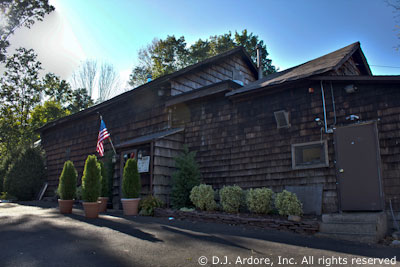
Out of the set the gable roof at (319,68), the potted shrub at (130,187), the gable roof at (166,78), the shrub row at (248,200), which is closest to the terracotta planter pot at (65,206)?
the potted shrub at (130,187)

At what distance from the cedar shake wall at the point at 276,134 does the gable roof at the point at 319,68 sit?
393 millimetres

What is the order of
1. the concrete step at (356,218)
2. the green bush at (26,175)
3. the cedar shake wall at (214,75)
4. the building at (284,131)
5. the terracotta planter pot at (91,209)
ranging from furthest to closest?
the green bush at (26,175) → the cedar shake wall at (214,75) → the terracotta planter pot at (91,209) → the building at (284,131) → the concrete step at (356,218)

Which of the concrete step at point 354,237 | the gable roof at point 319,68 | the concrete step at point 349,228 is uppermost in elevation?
the gable roof at point 319,68

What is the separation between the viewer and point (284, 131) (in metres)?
9.27

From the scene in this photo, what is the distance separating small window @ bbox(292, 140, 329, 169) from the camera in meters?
8.38

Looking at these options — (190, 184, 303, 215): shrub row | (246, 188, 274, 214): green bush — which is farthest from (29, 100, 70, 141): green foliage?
(246, 188, 274, 214): green bush

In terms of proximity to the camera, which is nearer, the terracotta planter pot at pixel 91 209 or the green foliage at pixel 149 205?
the terracotta planter pot at pixel 91 209

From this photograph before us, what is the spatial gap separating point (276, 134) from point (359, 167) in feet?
8.16

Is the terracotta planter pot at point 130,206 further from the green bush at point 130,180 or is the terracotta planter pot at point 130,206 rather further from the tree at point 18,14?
the tree at point 18,14

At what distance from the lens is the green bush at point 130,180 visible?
9.66 meters

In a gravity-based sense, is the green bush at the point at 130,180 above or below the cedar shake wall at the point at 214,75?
below

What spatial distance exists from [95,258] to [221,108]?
7491mm

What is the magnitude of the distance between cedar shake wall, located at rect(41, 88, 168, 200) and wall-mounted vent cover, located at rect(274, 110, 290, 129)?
485cm

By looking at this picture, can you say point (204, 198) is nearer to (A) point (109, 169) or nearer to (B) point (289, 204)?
(B) point (289, 204)
